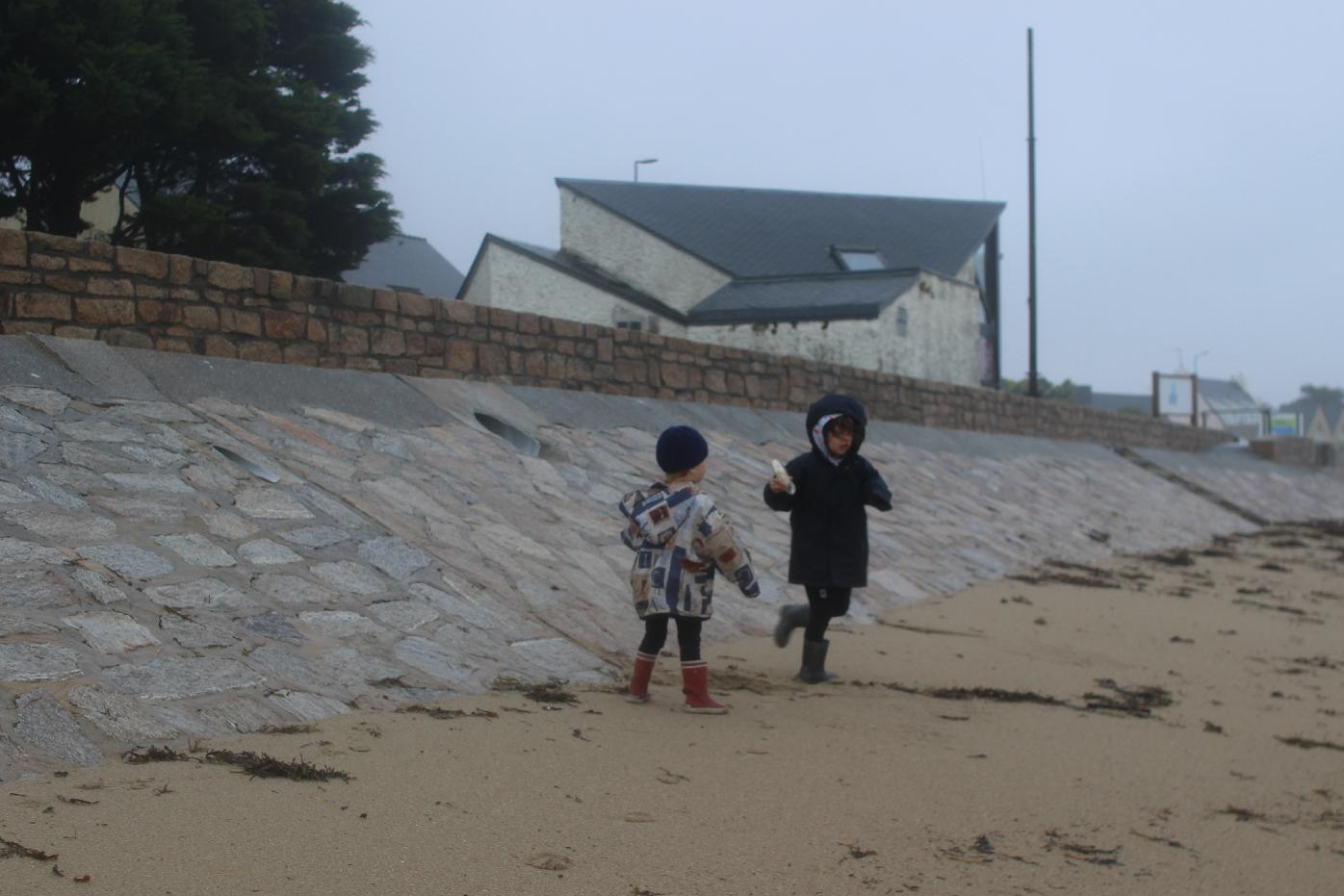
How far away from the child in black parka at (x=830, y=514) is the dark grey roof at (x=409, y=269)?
19928mm

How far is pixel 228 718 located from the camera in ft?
14.6

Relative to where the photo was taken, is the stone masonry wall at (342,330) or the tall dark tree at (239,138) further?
the tall dark tree at (239,138)

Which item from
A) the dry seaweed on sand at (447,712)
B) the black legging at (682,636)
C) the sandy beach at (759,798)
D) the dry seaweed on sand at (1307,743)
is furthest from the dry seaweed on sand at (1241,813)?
the dry seaweed on sand at (447,712)

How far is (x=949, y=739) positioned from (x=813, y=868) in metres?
1.90

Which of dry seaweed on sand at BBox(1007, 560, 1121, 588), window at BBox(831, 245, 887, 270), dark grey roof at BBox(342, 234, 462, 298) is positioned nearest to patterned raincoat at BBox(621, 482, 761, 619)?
dry seaweed on sand at BBox(1007, 560, 1121, 588)

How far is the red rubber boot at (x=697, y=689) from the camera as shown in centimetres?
549

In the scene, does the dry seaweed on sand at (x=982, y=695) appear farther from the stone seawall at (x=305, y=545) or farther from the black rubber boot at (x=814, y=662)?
the stone seawall at (x=305, y=545)

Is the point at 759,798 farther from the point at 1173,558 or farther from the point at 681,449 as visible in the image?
the point at 1173,558

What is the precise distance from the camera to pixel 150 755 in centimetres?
401

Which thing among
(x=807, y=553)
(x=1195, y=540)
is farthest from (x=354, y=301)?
(x=1195, y=540)

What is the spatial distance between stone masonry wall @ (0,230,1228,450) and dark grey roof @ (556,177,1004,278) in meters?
14.2

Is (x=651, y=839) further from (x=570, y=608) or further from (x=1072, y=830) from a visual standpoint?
(x=570, y=608)

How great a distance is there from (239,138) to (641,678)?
1150cm

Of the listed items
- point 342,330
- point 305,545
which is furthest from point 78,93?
point 305,545
